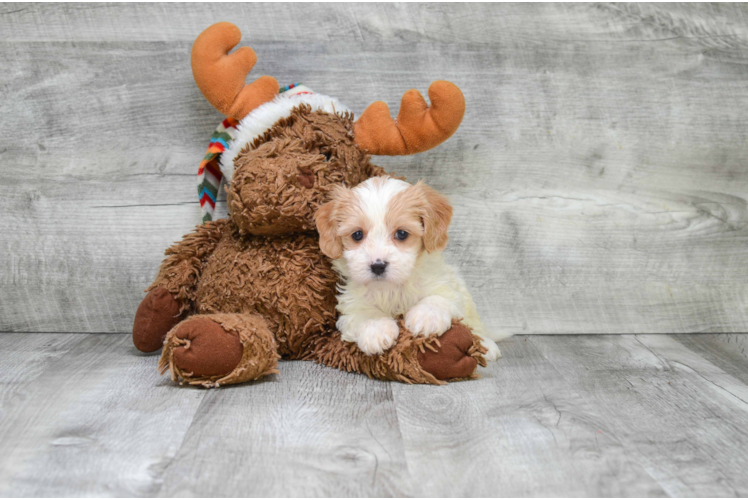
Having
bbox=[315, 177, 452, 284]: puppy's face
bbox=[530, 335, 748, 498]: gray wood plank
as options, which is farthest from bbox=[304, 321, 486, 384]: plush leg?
bbox=[530, 335, 748, 498]: gray wood plank

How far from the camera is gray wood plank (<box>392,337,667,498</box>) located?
0.84 m

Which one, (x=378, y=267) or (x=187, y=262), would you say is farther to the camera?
(x=187, y=262)

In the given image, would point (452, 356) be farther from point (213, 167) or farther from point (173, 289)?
point (213, 167)

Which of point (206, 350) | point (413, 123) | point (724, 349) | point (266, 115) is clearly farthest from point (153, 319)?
point (724, 349)

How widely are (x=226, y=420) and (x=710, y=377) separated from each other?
3.53 feet

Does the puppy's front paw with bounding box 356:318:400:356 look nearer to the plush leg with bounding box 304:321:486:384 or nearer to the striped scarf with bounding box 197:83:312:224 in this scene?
the plush leg with bounding box 304:321:486:384

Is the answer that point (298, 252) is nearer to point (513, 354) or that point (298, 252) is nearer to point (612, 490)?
point (513, 354)

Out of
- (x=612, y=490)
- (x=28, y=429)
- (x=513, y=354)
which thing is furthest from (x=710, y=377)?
(x=28, y=429)

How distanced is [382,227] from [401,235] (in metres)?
0.04

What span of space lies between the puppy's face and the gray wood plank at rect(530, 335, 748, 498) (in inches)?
17.9

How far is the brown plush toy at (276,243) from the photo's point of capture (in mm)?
1227

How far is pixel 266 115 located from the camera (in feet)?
4.55

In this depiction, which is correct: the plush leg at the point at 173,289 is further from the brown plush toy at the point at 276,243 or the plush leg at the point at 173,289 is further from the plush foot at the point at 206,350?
the plush foot at the point at 206,350

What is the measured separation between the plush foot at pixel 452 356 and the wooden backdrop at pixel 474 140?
0.50 m
